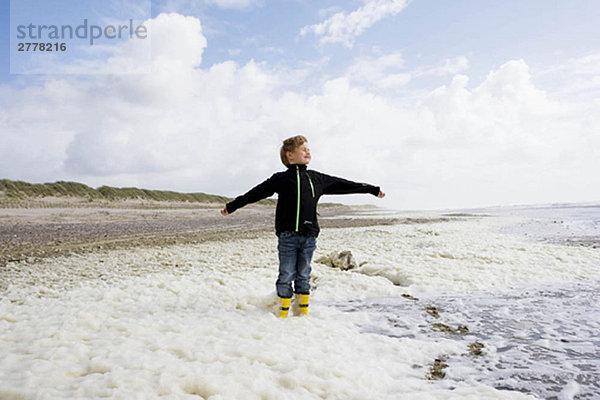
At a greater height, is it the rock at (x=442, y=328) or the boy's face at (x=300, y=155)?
the boy's face at (x=300, y=155)

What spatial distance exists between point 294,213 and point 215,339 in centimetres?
171

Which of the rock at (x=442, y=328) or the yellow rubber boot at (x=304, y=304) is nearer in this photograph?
the rock at (x=442, y=328)

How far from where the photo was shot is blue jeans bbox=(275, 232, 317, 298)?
4.44 metres

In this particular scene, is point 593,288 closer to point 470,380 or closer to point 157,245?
point 470,380

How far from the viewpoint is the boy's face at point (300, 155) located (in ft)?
15.2

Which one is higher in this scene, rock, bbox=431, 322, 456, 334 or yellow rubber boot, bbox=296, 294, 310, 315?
yellow rubber boot, bbox=296, 294, 310, 315

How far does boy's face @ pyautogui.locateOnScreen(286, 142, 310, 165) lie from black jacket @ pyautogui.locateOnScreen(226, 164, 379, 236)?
72 millimetres

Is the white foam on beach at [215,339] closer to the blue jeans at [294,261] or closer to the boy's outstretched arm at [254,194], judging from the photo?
the blue jeans at [294,261]

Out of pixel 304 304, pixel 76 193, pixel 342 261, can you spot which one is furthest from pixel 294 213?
pixel 76 193

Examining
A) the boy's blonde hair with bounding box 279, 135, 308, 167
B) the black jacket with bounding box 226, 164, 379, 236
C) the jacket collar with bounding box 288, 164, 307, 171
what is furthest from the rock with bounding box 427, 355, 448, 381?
the boy's blonde hair with bounding box 279, 135, 308, 167

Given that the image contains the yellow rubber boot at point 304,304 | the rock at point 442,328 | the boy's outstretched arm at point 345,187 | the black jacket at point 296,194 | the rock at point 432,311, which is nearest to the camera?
the rock at point 442,328

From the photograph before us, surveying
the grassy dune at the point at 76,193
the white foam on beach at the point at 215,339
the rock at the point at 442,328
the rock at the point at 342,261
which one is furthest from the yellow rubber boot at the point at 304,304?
the grassy dune at the point at 76,193

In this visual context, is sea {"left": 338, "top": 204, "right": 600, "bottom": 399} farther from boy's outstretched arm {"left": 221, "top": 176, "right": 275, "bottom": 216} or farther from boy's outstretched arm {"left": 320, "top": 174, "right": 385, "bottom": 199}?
boy's outstretched arm {"left": 221, "top": 176, "right": 275, "bottom": 216}

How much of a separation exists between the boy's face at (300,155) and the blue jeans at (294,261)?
0.96 metres
